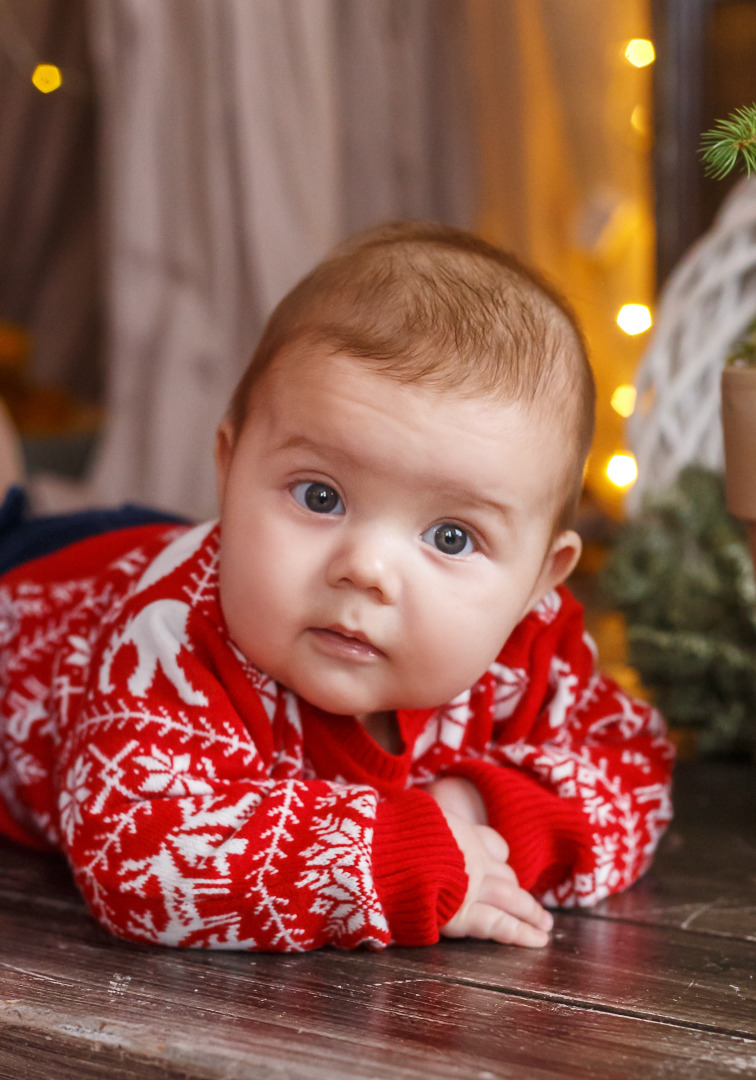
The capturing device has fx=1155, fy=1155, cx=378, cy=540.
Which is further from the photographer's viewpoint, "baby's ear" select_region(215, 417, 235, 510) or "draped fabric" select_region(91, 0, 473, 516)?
"draped fabric" select_region(91, 0, 473, 516)

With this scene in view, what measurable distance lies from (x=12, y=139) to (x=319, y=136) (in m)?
0.96

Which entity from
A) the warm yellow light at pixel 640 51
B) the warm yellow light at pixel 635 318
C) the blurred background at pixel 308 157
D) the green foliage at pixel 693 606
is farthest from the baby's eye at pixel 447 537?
the warm yellow light at pixel 640 51

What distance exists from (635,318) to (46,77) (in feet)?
4.55

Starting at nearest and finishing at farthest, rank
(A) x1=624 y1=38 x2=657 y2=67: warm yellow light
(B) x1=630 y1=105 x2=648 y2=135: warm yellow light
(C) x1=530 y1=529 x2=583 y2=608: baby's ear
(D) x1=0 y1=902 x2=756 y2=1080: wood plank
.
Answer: (D) x1=0 y1=902 x2=756 y2=1080: wood plank → (C) x1=530 y1=529 x2=583 y2=608: baby's ear → (A) x1=624 y1=38 x2=657 y2=67: warm yellow light → (B) x1=630 y1=105 x2=648 y2=135: warm yellow light

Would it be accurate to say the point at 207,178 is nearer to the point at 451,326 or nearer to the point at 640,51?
the point at 640,51

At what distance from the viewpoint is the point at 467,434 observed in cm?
72

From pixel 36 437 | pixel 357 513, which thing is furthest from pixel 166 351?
pixel 357 513

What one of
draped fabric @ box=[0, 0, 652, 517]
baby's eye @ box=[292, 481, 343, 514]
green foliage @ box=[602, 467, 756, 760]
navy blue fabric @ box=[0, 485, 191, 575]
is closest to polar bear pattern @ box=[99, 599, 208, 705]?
baby's eye @ box=[292, 481, 343, 514]

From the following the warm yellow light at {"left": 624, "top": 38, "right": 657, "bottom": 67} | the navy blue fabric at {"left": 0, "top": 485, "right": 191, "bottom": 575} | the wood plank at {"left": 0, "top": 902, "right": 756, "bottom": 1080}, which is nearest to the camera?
the wood plank at {"left": 0, "top": 902, "right": 756, "bottom": 1080}

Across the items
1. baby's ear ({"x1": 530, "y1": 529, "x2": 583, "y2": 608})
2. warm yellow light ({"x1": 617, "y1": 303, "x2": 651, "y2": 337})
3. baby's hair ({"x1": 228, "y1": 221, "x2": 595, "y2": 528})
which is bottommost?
baby's ear ({"x1": 530, "y1": 529, "x2": 583, "y2": 608})

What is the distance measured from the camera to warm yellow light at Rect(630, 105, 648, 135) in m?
2.06

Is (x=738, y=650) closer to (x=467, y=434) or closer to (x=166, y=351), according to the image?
(x=467, y=434)

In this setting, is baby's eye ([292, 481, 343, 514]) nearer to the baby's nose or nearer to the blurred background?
the baby's nose

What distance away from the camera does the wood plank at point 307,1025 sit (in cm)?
62
